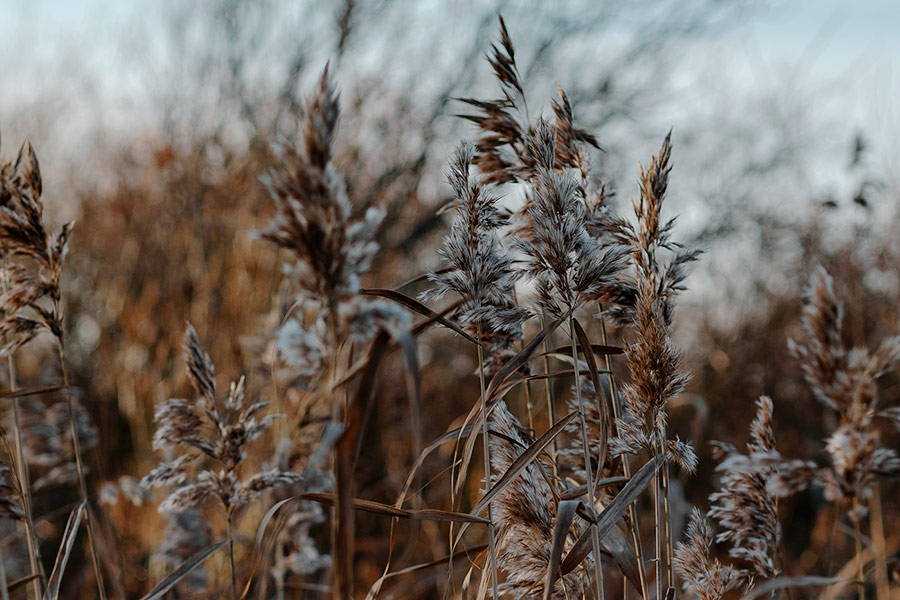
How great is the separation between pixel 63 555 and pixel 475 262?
1065 mm

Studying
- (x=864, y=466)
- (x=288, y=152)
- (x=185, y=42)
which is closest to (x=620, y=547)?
(x=864, y=466)

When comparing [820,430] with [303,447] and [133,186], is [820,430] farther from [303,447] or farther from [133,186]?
[133,186]

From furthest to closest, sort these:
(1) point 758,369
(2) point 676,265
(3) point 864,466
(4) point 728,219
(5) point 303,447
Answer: (1) point 758,369 → (4) point 728,219 → (5) point 303,447 → (2) point 676,265 → (3) point 864,466

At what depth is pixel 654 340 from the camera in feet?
4.08

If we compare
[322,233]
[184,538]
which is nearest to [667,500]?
[322,233]

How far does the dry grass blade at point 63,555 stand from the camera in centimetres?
134

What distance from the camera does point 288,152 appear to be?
2.76ft

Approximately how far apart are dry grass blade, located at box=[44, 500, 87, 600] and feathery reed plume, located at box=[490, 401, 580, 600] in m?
0.86

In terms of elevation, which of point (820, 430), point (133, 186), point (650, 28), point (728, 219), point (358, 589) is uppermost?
point (650, 28)

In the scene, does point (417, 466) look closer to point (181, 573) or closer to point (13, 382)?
point (181, 573)

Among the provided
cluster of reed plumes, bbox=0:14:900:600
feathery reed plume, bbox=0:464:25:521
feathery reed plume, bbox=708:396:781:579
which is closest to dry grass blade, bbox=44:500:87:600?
cluster of reed plumes, bbox=0:14:900:600

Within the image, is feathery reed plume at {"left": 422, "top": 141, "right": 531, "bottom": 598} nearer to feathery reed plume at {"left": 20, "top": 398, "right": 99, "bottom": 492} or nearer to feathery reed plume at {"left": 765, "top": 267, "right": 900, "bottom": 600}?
feathery reed plume at {"left": 765, "top": 267, "right": 900, "bottom": 600}

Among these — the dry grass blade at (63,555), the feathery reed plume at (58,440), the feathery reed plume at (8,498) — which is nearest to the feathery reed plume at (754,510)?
the dry grass blade at (63,555)

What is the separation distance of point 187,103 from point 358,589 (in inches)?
197
